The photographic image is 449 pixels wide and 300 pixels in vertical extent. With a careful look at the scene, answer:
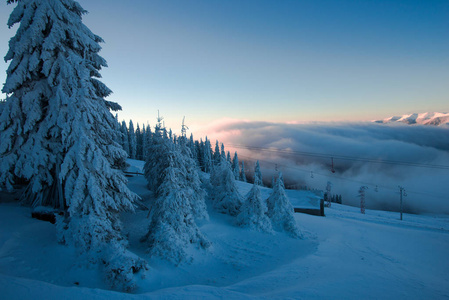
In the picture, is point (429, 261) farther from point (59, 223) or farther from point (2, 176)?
point (2, 176)

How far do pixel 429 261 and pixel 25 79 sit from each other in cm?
3600

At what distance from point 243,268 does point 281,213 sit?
10063mm

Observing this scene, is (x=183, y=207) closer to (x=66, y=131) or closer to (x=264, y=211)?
(x=66, y=131)

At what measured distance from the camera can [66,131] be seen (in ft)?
37.3

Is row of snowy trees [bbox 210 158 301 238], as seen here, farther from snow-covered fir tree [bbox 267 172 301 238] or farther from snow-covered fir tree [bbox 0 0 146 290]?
snow-covered fir tree [bbox 0 0 146 290]

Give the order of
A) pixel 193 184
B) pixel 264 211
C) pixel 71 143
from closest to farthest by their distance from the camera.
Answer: pixel 71 143 < pixel 264 211 < pixel 193 184

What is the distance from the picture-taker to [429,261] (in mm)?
19562

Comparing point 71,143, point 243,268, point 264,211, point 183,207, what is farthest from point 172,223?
point 264,211

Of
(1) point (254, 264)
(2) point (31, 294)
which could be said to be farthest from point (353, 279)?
(2) point (31, 294)

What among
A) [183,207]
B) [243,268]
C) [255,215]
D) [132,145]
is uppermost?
[132,145]

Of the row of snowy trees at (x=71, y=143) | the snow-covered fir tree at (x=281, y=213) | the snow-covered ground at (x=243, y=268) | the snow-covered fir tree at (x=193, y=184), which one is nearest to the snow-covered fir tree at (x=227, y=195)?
the snow-covered ground at (x=243, y=268)

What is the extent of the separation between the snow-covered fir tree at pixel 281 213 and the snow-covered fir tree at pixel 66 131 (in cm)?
1630

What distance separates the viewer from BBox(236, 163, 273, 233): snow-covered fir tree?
2292 centimetres

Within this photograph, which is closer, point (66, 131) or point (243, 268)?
point (66, 131)
